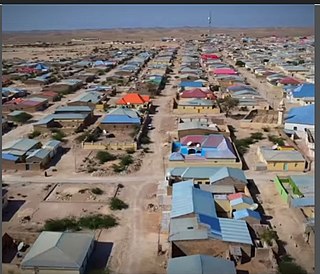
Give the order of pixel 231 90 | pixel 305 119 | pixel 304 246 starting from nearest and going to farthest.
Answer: pixel 304 246
pixel 305 119
pixel 231 90

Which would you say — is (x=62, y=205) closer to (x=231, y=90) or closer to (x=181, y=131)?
(x=181, y=131)

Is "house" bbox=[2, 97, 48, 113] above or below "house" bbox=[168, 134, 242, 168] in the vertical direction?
below

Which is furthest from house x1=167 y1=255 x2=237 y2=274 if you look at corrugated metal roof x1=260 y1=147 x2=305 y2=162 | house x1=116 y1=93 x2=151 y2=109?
house x1=116 y1=93 x2=151 y2=109

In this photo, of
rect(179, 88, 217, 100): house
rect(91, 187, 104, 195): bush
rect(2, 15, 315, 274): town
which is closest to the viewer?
rect(2, 15, 315, 274): town

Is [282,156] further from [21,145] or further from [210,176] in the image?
[21,145]

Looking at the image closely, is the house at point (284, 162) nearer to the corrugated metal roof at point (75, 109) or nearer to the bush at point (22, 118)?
the corrugated metal roof at point (75, 109)

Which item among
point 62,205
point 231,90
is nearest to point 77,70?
point 231,90

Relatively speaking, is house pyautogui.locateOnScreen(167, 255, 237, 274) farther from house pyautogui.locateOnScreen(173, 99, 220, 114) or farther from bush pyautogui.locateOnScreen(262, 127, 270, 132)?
house pyautogui.locateOnScreen(173, 99, 220, 114)
